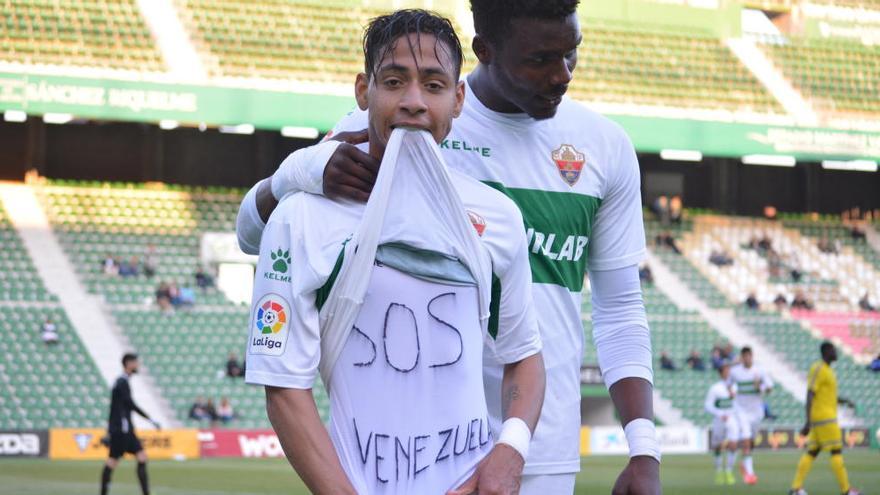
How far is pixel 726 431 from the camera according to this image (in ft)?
68.3

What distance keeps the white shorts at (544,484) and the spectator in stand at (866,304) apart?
112 ft

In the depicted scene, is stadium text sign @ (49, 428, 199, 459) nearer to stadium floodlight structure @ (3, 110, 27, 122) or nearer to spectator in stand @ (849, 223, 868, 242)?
stadium floodlight structure @ (3, 110, 27, 122)

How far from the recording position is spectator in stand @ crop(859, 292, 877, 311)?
3569cm

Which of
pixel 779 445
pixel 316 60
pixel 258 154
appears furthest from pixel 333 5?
pixel 779 445

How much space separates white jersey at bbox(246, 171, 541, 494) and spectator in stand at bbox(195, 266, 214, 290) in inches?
1102

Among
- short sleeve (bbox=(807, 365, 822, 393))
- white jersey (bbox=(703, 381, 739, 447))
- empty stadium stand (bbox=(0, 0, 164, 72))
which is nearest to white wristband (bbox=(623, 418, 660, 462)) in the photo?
short sleeve (bbox=(807, 365, 822, 393))

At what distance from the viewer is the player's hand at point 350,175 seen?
2.54m

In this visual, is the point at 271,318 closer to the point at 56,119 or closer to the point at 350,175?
the point at 350,175

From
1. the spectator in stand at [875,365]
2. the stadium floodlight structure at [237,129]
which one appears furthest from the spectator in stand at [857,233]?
the stadium floodlight structure at [237,129]

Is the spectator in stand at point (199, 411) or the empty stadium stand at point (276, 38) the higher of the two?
the empty stadium stand at point (276, 38)

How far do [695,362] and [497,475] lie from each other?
29.9m

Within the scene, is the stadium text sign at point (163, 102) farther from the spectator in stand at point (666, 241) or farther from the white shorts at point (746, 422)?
the white shorts at point (746, 422)

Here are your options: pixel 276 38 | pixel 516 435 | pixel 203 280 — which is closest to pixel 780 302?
pixel 276 38

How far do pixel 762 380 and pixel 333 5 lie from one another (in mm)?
16450
